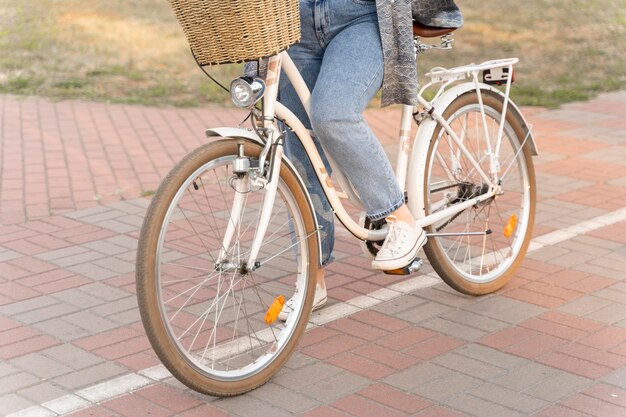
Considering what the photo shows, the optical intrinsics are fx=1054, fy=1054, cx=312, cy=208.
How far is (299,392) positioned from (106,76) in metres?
7.05

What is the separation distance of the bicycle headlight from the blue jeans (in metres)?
0.30

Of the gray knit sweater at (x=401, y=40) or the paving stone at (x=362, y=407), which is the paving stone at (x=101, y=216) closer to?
the gray knit sweater at (x=401, y=40)

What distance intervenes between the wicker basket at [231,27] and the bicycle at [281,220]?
0.69 ft

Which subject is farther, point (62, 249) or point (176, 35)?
point (176, 35)

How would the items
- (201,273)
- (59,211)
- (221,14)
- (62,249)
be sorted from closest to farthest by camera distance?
1. (221,14)
2. (201,273)
3. (62,249)
4. (59,211)

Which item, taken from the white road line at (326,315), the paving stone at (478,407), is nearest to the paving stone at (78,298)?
the white road line at (326,315)

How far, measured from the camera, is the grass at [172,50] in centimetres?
984

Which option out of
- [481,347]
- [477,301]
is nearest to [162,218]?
[481,347]

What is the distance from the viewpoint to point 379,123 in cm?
860

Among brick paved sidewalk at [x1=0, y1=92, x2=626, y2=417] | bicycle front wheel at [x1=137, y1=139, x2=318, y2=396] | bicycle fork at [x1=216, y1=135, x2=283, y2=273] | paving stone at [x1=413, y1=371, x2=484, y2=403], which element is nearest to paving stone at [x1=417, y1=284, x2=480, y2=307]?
brick paved sidewalk at [x1=0, y1=92, x2=626, y2=417]

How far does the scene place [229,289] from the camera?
3.88 meters

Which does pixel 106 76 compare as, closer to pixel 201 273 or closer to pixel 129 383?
pixel 201 273

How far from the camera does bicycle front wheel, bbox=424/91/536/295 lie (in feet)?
15.3

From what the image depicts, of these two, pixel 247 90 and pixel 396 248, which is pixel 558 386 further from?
pixel 247 90
